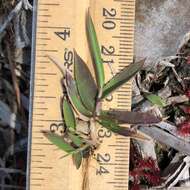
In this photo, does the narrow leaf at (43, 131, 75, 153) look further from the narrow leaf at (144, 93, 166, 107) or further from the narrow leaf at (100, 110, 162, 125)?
the narrow leaf at (144, 93, 166, 107)

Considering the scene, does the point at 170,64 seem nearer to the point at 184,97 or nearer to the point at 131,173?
the point at 184,97

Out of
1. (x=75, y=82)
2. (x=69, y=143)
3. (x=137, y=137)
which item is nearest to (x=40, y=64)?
(x=75, y=82)

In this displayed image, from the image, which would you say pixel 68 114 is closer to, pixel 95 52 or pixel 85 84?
pixel 85 84

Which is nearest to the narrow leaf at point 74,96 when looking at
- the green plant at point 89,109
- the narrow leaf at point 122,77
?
the green plant at point 89,109

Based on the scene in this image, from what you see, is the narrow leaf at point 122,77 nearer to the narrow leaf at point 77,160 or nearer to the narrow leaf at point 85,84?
the narrow leaf at point 85,84

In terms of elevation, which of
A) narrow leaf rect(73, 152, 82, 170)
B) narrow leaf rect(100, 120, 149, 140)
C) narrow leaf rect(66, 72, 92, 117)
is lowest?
narrow leaf rect(73, 152, 82, 170)

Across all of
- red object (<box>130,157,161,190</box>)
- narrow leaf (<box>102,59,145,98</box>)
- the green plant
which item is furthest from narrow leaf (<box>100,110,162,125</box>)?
red object (<box>130,157,161,190</box>)

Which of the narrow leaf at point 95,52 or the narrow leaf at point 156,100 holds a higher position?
the narrow leaf at point 95,52
